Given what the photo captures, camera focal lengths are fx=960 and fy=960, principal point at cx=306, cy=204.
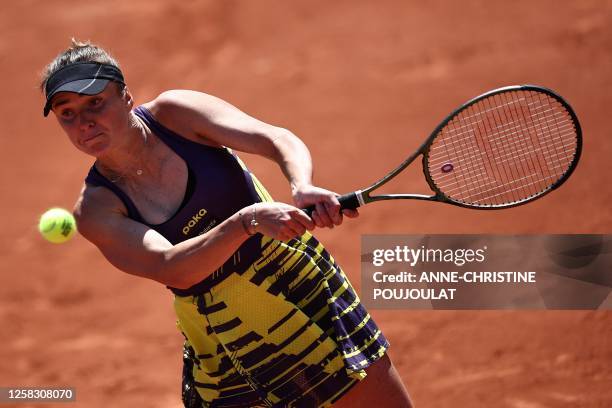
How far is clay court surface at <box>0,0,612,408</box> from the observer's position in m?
4.41

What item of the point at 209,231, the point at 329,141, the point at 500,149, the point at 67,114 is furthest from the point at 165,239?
the point at 329,141

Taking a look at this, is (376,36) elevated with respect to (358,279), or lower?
elevated

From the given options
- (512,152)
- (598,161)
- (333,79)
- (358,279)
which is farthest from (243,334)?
(598,161)

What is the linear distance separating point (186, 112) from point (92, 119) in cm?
26

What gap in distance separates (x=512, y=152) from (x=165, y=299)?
1880 mm

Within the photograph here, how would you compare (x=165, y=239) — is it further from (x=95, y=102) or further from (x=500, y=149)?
(x=500, y=149)

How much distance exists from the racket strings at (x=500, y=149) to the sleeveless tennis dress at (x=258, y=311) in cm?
55

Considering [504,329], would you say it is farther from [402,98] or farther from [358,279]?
[402,98]

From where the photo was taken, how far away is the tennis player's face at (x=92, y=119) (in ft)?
7.74

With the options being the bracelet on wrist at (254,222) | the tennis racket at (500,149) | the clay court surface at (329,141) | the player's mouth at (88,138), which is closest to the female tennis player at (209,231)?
the player's mouth at (88,138)

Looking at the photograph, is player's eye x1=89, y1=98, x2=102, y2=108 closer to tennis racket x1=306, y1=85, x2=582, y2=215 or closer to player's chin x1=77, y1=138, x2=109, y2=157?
player's chin x1=77, y1=138, x2=109, y2=157

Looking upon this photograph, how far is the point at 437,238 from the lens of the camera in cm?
445

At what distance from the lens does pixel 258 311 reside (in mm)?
2520

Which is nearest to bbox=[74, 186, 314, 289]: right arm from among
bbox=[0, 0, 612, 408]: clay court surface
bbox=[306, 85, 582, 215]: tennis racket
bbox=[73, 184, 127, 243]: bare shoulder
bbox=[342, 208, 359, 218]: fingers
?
bbox=[73, 184, 127, 243]: bare shoulder
